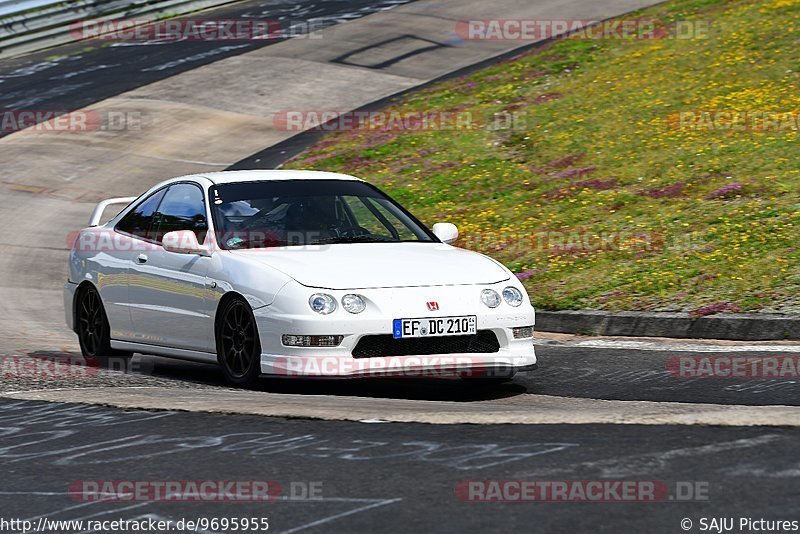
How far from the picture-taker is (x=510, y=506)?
5.38 meters

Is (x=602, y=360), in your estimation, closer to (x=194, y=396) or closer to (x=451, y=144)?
(x=194, y=396)

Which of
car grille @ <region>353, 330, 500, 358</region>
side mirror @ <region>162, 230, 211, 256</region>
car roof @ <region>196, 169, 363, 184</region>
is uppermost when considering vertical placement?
car roof @ <region>196, 169, 363, 184</region>

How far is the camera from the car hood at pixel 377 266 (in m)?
8.47

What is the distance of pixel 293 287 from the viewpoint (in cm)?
841

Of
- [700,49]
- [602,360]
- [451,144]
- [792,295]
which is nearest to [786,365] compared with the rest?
[602,360]

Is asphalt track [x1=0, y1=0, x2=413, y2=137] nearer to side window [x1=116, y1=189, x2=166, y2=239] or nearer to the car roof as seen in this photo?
side window [x1=116, y1=189, x2=166, y2=239]

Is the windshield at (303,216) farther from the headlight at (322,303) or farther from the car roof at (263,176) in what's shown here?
the headlight at (322,303)

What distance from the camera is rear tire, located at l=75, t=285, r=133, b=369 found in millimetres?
10492

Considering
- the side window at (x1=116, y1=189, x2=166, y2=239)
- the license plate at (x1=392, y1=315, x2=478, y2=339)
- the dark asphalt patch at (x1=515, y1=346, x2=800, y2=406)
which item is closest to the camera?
the dark asphalt patch at (x1=515, y1=346, x2=800, y2=406)

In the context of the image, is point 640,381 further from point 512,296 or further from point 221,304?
point 221,304

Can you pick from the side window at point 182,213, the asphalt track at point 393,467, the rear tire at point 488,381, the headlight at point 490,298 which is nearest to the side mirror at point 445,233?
the rear tire at point 488,381

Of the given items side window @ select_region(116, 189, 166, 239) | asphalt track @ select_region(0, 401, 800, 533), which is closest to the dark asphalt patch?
asphalt track @ select_region(0, 401, 800, 533)

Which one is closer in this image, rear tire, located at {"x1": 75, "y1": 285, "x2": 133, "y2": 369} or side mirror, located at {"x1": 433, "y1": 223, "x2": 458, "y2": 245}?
side mirror, located at {"x1": 433, "y1": 223, "x2": 458, "y2": 245}

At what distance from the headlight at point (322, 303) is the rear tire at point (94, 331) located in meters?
2.58
